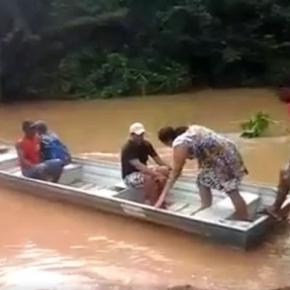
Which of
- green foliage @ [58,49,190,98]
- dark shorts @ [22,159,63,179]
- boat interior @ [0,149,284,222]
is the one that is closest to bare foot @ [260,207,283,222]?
boat interior @ [0,149,284,222]

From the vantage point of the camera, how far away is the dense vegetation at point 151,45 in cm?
1978

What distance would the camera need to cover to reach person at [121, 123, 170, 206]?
7.91 metres

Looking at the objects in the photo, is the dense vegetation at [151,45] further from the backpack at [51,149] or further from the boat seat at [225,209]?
the boat seat at [225,209]

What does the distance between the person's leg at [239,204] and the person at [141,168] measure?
3.01 feet

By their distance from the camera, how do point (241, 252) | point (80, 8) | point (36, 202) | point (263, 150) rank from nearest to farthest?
point (241, 252), point (36, 202), point (263, 150), point (80, 8)

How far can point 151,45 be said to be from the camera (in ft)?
70.4

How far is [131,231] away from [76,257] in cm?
81

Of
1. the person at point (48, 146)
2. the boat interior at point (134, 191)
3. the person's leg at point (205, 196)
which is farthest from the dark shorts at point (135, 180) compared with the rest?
the person at point (48, 146)

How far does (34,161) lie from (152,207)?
2.03 metres

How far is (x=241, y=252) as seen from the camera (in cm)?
700

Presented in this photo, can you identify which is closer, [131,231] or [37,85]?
[131,231]

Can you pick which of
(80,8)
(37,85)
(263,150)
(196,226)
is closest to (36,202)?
(196,226)

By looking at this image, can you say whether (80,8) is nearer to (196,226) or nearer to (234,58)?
(234,58)

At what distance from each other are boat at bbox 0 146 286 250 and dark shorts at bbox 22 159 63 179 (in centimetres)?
10
